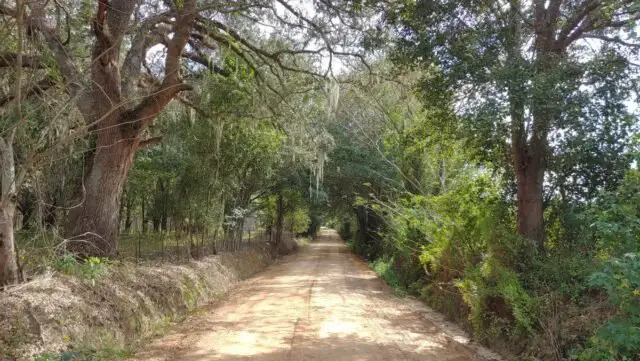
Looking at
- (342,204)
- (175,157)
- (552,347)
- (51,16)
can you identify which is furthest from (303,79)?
(342,204)

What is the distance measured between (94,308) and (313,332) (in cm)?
338

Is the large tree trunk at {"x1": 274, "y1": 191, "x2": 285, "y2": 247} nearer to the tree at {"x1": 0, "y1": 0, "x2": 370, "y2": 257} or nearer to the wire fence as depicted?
the wire fence

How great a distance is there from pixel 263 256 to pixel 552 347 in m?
18.5

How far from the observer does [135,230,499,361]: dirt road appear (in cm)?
679

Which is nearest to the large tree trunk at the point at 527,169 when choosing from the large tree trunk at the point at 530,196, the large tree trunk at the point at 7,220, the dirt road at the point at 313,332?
the large tree trunk at the point at 530,196

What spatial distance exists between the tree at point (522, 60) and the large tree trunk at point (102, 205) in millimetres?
5665

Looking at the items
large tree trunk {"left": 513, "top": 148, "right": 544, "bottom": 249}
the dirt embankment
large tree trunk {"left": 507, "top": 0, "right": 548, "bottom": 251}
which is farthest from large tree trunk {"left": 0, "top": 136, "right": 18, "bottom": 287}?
large tree trunk {"left": 513, "top": 148, "right": 544, "bottom": 249}

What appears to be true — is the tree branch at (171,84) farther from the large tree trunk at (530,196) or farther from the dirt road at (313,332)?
the large tree trunk at (530,196)

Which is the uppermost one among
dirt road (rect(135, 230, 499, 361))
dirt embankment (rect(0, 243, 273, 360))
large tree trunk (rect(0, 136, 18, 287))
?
large tree trunk (rect(0, 136, 18, 287))

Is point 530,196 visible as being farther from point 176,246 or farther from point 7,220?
point 176,246

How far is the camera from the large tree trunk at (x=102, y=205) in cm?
866

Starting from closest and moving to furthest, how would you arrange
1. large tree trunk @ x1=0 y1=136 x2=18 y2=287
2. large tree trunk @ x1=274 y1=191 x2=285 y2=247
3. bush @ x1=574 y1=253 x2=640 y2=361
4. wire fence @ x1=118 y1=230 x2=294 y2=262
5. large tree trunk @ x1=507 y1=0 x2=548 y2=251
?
bush @ x1=574 y1=253 x2=640 y2=361
large tree trunk @ x1=0 y1=136 x2=18 y2=287
large tree trunk @ x1=507 y1=0 x2=548 y2=251
wire fence @ x1=118 y1=230 x2=294 y2=262
large tree trunk @ x1=274 y1=191 x2=285 y2=247

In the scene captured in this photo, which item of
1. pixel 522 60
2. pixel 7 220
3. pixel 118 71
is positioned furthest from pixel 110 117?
pixel 522 60

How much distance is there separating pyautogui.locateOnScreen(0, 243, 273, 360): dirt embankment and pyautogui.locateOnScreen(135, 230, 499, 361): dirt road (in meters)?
0.45
